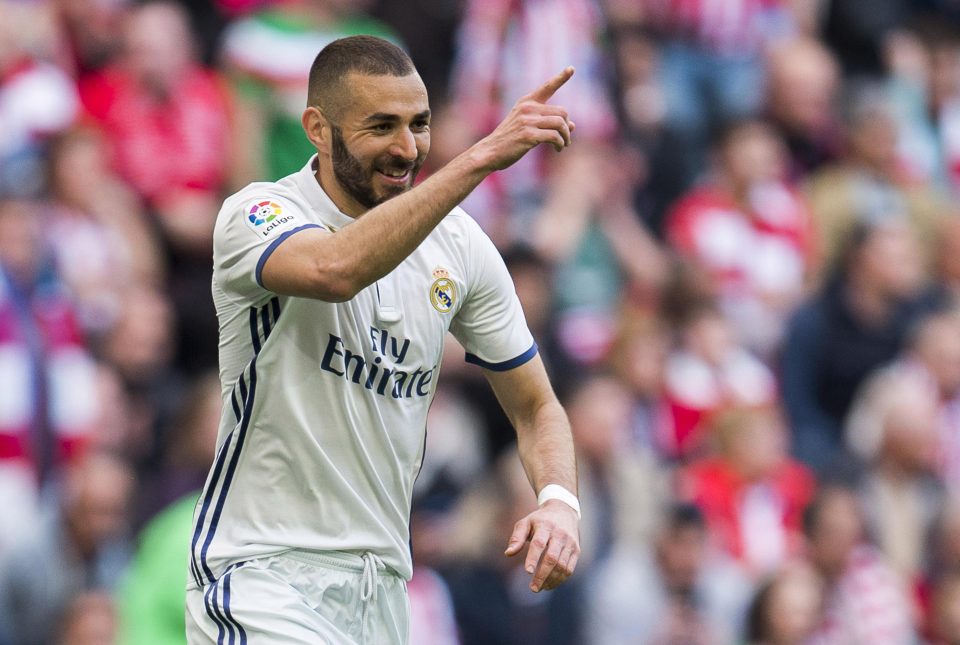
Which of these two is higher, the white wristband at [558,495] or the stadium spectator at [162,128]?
the stadium spectator at [162,128]

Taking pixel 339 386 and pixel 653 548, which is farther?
pixel 653 548

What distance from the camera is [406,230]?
14.5 ft

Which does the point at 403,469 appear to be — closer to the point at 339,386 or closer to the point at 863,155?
the point at 339,386

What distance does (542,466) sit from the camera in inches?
203

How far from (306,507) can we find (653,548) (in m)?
4.67

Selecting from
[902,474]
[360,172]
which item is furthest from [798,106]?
[360,172]

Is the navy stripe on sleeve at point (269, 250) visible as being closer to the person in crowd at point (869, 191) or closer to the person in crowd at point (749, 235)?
the person in crowd at point (749, 235)

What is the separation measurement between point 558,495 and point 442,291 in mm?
680

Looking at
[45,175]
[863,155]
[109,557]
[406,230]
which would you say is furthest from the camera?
[863,155]

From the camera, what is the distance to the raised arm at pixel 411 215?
443cm

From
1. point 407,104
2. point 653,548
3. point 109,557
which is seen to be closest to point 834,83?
point 653,548

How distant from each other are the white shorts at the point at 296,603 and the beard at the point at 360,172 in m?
1.01

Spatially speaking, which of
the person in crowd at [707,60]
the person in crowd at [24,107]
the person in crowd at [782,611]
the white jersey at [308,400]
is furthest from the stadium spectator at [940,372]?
the white jersey at [308,400]

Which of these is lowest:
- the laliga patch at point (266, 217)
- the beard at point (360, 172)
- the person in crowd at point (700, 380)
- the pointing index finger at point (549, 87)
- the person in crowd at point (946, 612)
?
the person in crowd at point (946, 612)
